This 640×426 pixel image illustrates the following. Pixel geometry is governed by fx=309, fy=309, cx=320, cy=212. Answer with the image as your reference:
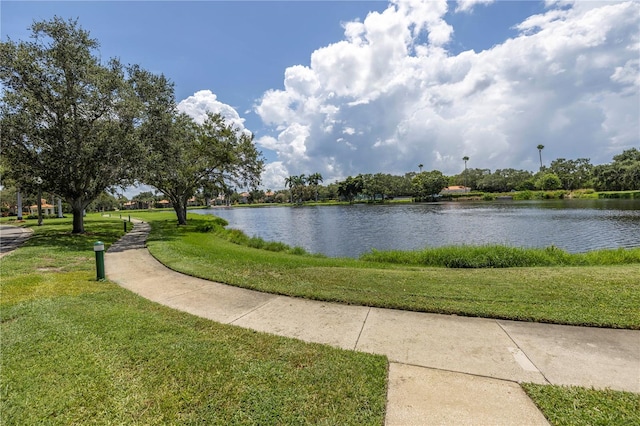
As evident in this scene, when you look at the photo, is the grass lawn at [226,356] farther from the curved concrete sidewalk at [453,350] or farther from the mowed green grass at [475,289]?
the curved concrete sidewalk at [453,350]

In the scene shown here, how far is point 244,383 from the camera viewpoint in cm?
334

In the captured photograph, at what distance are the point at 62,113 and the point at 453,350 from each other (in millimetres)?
21065

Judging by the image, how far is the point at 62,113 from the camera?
54.1ft

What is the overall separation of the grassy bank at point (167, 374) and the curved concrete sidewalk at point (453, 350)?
38cm

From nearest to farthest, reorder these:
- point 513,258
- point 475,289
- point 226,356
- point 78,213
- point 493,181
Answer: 1. point 226,356
2. point 475,289
3. point 513,258
4. point 78,213
5. point 493,181

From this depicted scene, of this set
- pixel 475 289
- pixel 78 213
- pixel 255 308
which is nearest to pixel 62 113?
pixel 78 213

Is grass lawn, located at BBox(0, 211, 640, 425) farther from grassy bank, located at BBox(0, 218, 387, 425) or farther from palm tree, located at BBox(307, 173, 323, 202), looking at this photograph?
palm tree, located at BBox(307, 173, 323, 202)

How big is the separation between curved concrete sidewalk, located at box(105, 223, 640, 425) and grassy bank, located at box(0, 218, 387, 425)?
1.25ft

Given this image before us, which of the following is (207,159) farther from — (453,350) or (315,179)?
(315,179)

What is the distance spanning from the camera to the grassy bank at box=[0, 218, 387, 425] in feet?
9.47

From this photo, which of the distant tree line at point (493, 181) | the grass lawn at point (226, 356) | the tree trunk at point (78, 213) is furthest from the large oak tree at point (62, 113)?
the distant tree line at point (493, 181)

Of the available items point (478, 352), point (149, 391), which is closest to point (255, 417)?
point (149, 391)

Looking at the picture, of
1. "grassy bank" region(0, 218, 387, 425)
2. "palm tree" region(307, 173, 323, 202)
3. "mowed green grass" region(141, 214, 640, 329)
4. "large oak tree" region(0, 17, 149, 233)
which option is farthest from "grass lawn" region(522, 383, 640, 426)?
"palm tree" region(307, 173, 323, 202)

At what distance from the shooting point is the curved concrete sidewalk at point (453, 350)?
9.96ft
